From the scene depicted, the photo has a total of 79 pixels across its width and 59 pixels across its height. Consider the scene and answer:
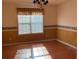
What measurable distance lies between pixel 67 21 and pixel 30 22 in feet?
7.13

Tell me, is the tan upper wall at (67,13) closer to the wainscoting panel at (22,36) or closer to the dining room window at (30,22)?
the wainscoting panel at (22,36)

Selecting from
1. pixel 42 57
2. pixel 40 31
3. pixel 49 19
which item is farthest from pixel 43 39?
pixel 42 57

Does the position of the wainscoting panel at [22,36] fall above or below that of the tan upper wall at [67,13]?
below

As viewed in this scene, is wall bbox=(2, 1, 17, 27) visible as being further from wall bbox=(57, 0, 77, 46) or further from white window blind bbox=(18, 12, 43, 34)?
wall bbox=(57, 0, 77, 46)

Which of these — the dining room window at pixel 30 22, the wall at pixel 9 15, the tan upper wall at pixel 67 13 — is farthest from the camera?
the dining room window at pixel 30 22

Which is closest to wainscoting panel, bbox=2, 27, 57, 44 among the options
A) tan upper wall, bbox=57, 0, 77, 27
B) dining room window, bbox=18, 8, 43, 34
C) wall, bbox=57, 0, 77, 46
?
dining room window, bbox=18, 8, 43, 34

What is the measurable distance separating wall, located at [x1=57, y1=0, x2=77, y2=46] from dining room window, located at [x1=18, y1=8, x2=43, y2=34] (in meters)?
1.20

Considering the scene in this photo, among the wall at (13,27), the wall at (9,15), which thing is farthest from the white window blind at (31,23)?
the wall at (9,15)

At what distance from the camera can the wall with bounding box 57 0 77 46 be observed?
558cm

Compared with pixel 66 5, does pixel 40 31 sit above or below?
below

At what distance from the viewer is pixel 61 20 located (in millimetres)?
7023

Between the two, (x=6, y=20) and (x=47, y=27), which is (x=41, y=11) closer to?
(x=47, y=27)

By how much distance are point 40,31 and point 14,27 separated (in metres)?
1.63

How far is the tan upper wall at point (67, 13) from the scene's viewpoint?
5528mm
